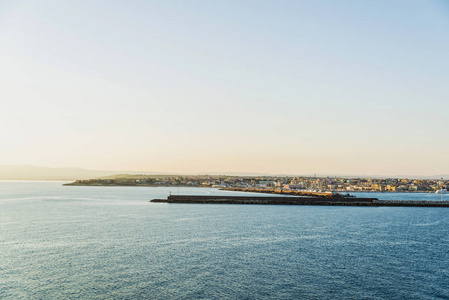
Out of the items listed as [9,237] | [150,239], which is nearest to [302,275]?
[150,239]

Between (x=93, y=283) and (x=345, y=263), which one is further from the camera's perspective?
(x=345, y=263)

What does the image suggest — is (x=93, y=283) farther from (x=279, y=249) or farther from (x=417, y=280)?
(x=417, y=280)

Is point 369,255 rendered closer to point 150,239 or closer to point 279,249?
point 279,249

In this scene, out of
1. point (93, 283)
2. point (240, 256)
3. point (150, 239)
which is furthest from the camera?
point (150, 239)

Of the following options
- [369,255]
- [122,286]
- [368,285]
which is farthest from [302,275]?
[122,286]

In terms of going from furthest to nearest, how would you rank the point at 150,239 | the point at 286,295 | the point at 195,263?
the point at 150,239, the point at 195,263, the point at 286,295

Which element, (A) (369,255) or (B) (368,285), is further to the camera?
(A) (369,255)
